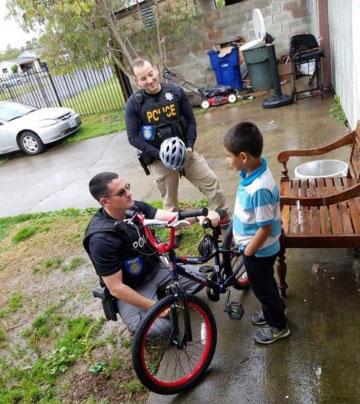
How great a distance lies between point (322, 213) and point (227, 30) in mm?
8125

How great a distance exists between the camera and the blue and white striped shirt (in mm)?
2145

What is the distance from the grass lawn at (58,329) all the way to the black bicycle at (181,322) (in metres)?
0.26

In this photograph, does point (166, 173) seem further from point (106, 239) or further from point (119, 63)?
point (119, 63)

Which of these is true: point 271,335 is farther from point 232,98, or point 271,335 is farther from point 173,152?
point 232,98

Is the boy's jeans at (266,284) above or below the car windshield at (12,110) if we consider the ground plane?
below

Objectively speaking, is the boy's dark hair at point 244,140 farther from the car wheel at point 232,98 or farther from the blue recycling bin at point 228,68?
the blue recycling bin at point 228,68

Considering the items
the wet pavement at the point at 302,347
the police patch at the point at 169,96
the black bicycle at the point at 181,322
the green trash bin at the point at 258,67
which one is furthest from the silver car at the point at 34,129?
the black bicycle at the point at 181,322

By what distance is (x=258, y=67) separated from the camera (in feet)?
28.7

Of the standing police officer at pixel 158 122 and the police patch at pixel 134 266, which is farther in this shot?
the standing police officer at pixel 158 122

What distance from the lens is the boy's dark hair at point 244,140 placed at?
7.02ft

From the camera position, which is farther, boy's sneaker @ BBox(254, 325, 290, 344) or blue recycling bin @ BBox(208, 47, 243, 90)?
blue recycling bin @ BBox(208, 47, 243, 90)

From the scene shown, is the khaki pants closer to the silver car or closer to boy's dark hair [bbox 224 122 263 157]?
boy's dark hair [bbox 224 122 263 157]

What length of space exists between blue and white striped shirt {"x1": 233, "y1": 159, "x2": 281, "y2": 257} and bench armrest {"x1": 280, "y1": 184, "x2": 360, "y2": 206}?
396 millimetres

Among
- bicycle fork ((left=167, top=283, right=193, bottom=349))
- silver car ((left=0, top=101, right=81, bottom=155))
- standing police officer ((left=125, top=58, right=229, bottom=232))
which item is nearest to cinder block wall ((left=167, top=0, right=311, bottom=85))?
silver car ((left=0, top=101, right=81, bottom=155))
